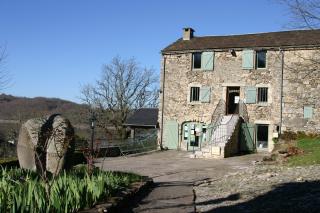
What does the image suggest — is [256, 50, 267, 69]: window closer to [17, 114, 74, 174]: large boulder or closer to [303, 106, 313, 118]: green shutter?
[303, 106, 313, 118]: green shutter

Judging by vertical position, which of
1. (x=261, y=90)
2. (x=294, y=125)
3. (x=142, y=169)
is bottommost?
(x=142, y=169)

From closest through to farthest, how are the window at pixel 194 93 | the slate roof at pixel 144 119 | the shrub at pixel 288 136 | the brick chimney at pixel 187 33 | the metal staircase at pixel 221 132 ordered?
the metal staircase at pixel 221 132 → the shrub at pixel 288 136 → the window at pixel 194 93 → the brick chimney at pixel 187 33 → the slate roof at pixel 144 119

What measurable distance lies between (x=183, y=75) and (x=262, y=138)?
22.8 feet

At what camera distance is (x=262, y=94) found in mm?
28625

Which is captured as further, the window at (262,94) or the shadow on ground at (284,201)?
the window at (262,94)

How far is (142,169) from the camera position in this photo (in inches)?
760

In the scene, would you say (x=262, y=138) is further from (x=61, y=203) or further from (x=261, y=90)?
(x=61, y=203)

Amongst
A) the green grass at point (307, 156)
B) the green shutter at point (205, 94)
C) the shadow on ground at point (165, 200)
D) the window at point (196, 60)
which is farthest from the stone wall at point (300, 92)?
the shadow on ground at point (165, 200)

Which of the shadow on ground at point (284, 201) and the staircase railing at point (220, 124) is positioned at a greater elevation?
the staircase railing at point (220, 124)

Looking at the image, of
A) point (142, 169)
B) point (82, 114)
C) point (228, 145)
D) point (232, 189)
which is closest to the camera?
point (232, 189)

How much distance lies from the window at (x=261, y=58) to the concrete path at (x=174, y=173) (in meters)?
6.77

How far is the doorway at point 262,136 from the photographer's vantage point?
28.4m

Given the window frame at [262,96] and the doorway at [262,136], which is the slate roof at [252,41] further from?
the doorway at [262,136]

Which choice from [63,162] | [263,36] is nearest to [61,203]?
[63,162]
